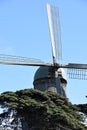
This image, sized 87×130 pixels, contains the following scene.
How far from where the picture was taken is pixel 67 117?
40156mm

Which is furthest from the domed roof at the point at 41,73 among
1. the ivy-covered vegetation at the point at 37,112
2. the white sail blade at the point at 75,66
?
the ivy-covered vegetation at the point at 37,112

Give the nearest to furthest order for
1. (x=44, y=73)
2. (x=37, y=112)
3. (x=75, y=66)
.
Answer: (x=37, y=112), (x=75, y=66), (x=44, y=73)

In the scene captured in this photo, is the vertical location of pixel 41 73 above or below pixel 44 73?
below

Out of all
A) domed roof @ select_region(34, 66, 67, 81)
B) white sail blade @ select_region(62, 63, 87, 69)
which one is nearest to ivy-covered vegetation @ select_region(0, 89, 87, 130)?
white sail blade @ select_region(62, 63, 87, 69)

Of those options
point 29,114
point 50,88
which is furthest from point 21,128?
point 50,88

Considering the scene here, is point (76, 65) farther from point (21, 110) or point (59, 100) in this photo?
point (21, 110)

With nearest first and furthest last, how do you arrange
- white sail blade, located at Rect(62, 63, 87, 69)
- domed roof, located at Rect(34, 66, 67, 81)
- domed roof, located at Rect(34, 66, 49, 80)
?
1. white sail blade, located at Rect(62, 63, 87, 69)
2. domed roof, located at Rect(34, 66, 67, 81)
3. domed roof, located at Rect(34, 66, 49, 80)

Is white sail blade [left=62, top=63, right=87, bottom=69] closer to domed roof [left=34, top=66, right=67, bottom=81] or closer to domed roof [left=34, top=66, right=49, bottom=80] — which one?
domed roof [left=34, top=66, right=67, bottom=81]

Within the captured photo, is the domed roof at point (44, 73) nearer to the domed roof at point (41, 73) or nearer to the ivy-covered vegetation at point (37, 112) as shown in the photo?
the domed roof at point (41, 73)

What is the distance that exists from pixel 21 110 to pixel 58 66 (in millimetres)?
12684

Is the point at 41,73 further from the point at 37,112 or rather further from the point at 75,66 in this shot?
the point at 37,112

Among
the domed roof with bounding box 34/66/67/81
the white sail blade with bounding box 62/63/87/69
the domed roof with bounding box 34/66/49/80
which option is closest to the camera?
the white sail blade with bounding box 62/63/87/69

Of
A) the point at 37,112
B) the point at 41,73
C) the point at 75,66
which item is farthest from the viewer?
the point at 41,73

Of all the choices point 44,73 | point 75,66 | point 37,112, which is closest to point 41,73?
point 44,73
